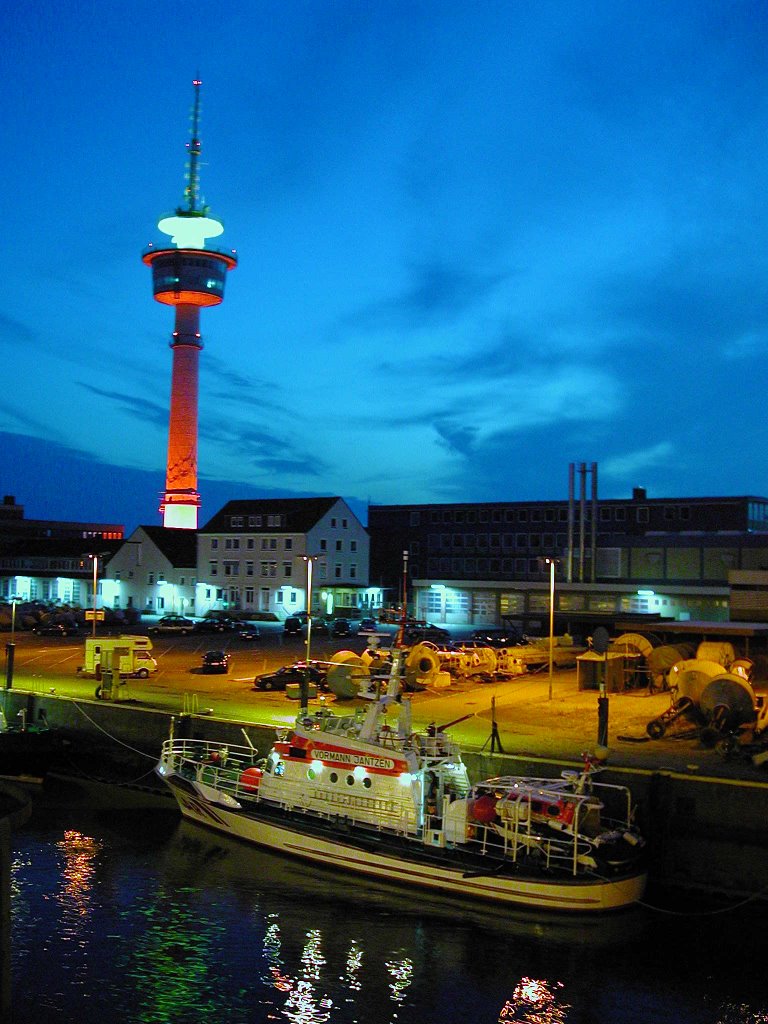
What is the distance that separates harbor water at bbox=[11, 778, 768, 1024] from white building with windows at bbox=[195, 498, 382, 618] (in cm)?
5878

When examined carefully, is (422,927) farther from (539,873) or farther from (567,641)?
(567,641)

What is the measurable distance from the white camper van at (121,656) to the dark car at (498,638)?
19.5m

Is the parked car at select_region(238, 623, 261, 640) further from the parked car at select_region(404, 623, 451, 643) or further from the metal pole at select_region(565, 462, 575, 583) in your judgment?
the metal pole at select_region(565, 462, 575, 583)

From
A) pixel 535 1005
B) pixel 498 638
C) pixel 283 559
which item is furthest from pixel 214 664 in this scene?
pixel 283 559

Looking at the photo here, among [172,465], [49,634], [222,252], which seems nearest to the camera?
[49,634]

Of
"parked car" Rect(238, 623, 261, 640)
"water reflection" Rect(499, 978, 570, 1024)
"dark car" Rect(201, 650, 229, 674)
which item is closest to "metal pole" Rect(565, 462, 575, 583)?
"parked car" Rect(238, 623, 261, 640)

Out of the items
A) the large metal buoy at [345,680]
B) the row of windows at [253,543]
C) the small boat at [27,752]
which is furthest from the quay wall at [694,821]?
the row of windows at [253,543]

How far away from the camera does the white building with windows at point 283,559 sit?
84.6 meters

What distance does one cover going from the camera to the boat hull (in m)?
21.9

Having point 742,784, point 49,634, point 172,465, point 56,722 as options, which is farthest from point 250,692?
point 172,465

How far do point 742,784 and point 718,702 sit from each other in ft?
26.4

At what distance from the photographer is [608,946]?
20.8m

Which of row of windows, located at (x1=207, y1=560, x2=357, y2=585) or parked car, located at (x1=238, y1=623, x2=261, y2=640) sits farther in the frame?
row of windows, located at (x1=207, y1=560, x2=357, y2=585)

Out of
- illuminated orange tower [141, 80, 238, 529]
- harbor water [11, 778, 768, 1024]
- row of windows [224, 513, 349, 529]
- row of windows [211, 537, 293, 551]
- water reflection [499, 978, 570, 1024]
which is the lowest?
water reflection [499, 978, 570, 1024]
